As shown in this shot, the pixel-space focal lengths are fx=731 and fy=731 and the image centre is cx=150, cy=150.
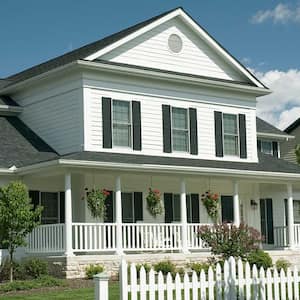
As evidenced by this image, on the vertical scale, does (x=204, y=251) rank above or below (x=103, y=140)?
below

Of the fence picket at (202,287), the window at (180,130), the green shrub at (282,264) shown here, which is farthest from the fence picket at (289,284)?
the window at (180,130)

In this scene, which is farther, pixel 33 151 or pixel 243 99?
pixel 243 99

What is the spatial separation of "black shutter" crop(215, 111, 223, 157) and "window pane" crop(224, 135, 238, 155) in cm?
34

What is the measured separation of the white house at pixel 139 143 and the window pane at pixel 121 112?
0.13 feet

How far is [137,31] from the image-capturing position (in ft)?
88.3

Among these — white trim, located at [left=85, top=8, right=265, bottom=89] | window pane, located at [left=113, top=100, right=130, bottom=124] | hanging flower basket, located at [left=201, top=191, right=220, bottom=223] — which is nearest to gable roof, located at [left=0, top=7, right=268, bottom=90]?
white trim, located at [left=85, top=8, right=265, bottom=89]

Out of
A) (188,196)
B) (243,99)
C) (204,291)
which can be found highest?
(243,99)

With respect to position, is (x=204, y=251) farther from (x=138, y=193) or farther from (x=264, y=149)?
(x=264, y=149)

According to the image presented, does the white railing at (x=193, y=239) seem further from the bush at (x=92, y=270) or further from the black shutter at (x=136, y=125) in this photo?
the bush at (x=92, y=270)

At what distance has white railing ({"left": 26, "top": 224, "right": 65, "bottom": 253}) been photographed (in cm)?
2339

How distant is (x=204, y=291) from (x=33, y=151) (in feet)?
50.4

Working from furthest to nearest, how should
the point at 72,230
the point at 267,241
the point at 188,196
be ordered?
the point at 267,241 → the point at 188,196 → the point at 72,230

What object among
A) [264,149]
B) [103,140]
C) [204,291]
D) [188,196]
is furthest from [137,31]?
[204,291]

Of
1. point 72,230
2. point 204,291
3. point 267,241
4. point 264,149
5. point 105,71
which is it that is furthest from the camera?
point 264,149
